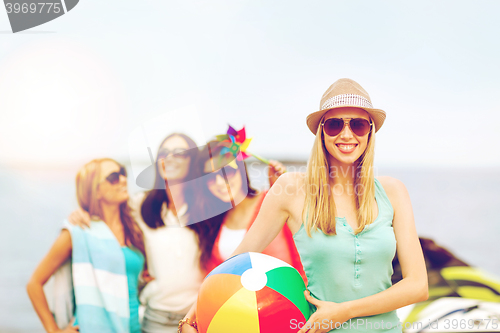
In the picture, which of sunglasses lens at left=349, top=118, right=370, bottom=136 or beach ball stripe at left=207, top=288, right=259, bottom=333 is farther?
sunglasses lens at left=349, top=118, right=370, bottom=136

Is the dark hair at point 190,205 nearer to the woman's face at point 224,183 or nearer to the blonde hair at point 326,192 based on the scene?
the woman's face at point 224,183

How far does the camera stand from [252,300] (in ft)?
3.96

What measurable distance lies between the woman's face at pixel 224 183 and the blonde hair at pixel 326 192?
1.33m

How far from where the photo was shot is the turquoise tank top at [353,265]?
48.5 inches

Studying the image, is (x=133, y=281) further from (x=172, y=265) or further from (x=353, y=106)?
(x=353, y=106)

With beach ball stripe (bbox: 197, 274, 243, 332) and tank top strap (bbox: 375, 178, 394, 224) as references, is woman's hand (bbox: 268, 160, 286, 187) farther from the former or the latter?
beach ball stripe (bbox: 197, 274, 243, 332)

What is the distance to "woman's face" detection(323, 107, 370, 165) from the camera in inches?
52.6

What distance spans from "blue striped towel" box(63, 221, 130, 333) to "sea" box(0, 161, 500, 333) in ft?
1.75

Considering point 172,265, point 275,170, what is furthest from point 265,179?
point 172,265

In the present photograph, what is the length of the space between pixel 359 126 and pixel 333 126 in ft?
0.31

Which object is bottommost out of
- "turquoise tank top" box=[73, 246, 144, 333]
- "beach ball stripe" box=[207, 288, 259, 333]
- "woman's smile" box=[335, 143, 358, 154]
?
"turquoise tank top" box=[73, 246, 144, 333]

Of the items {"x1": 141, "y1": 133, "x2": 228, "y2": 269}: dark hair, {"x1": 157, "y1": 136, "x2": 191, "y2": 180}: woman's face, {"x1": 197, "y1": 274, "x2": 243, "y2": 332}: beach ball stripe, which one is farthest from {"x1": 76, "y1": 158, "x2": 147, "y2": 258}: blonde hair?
{"x1": 197, "y1": 274, "x2": 243, "y2": 332}: beach ball stripe

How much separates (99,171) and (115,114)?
0.76 m

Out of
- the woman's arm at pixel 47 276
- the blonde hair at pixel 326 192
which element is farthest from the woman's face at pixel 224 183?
the blonde hair at pixel 326 192
